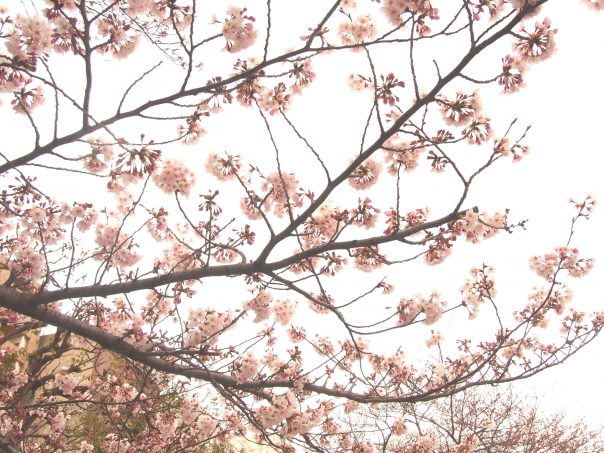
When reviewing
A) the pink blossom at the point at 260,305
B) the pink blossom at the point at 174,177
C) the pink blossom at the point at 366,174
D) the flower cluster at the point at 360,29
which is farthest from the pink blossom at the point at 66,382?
the flower cluster at the point at 360,29

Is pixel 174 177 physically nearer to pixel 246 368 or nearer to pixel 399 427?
pixel 246 368

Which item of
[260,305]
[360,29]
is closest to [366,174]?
[360,29]

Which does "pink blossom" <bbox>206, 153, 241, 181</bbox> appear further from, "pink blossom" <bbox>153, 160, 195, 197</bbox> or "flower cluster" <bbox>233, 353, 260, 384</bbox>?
"flower cluster" <bbox>233, 353, 260, 384</bbox>

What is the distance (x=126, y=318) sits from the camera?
5535mm

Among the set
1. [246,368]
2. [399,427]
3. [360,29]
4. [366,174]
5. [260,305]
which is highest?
[360,29]

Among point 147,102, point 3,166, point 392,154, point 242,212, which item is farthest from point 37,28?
point 392,154

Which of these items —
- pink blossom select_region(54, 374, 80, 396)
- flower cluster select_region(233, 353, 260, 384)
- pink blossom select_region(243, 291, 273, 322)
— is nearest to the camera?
flower cluster select_region(233, 353, 260, 384)

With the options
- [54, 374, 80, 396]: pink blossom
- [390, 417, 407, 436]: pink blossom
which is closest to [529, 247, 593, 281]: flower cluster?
[390, 417, 407, 436]: pink blossom

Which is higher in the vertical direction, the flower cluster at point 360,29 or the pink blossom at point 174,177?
the flower cluster at point 360,29

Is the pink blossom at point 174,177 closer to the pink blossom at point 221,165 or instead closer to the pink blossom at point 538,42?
the pink blossom at point 221,165

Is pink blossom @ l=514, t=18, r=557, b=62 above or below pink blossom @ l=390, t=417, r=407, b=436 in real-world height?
above

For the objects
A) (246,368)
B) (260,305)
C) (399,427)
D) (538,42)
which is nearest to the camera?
(538,42)

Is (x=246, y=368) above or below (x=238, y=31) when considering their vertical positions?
below

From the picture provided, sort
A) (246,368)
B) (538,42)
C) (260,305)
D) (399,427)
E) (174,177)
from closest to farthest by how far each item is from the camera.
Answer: (538,42) → (174,177) → (246,368) → (260,305) → (399,427)
